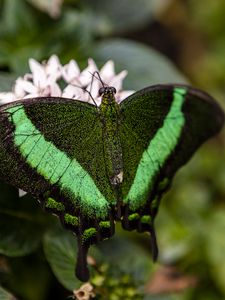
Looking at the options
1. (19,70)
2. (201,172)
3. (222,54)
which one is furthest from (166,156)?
(222,54)

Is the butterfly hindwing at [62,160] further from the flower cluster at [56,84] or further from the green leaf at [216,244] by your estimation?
the green leaf at [216,244]

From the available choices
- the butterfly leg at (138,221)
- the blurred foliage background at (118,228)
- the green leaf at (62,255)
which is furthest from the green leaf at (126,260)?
the butterfly leg at (138,221)

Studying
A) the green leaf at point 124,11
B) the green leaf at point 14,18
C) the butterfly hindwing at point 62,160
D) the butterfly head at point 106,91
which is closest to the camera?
the butterfly hindwing at point 62,160

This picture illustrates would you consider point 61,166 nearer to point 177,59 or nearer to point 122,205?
point 122,205

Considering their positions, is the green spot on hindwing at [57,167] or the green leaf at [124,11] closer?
the green spot on hindwing at [57,167]

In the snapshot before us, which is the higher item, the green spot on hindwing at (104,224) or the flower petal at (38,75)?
the flower petal at (38,75)

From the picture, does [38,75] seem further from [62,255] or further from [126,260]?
[126,260]

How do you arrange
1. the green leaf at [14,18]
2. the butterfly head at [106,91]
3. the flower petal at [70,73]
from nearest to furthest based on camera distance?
Answer: 1. the butterfly head at [106,91]
2. the flower petal at [70,73]
3. the green leaf at [14,18]

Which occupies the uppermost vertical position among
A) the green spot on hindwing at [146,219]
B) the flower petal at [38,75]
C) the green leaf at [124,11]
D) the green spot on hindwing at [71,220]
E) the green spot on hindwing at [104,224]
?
the flower petal at [38,75]
